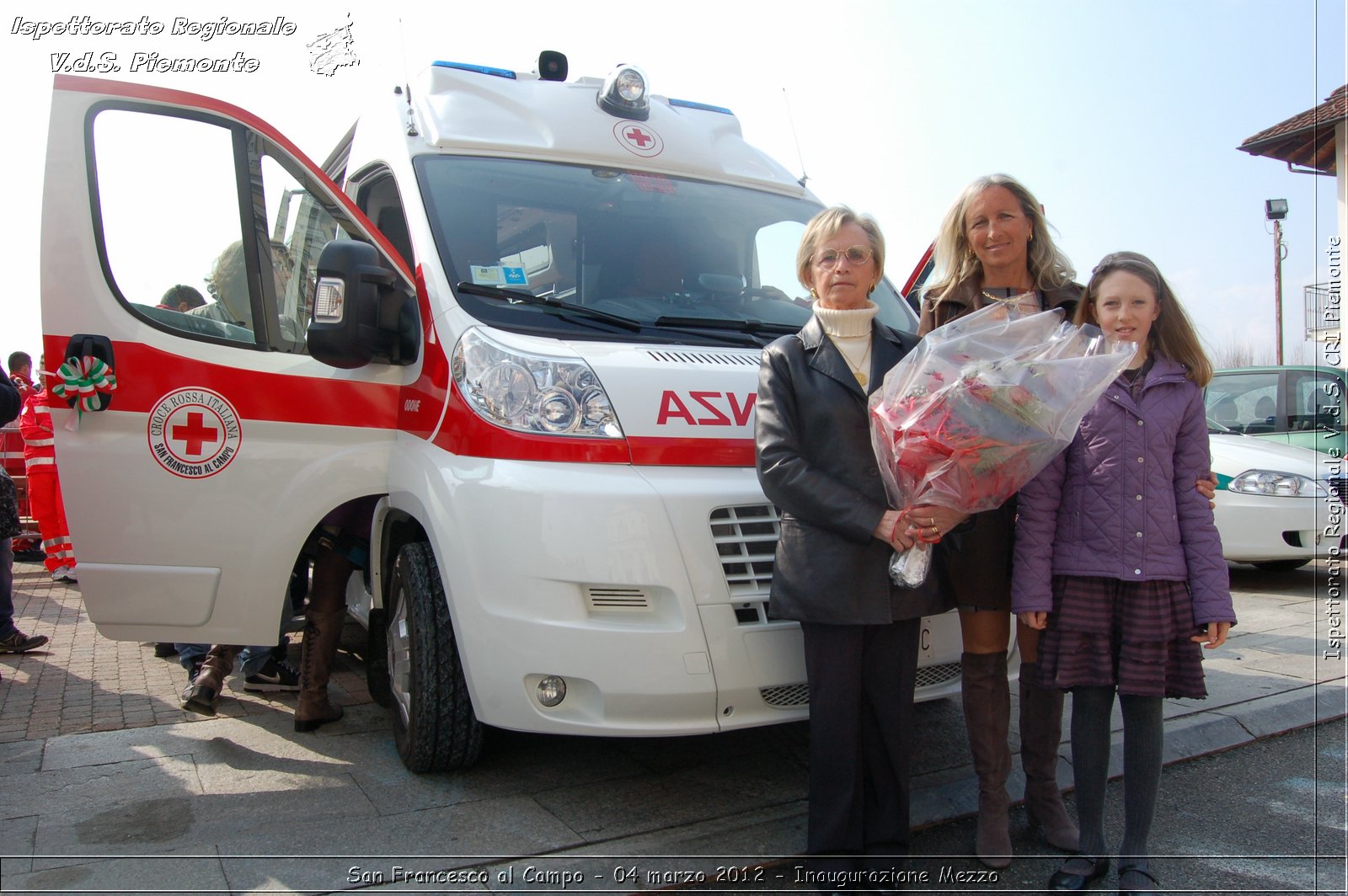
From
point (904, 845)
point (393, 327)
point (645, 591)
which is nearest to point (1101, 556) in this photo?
point (904, 845)

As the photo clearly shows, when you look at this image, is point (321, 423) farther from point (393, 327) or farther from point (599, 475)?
point (599, 475)

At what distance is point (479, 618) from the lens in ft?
9.86

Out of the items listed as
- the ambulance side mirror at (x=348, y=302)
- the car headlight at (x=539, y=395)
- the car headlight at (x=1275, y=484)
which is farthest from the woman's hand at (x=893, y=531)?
the car headlight at (x=1275, y=484)

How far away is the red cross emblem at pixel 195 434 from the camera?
3.49m

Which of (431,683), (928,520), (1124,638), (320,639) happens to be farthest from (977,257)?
(320,639)

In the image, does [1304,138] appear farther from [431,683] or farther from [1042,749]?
[431,683]

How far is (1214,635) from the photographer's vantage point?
2.68m

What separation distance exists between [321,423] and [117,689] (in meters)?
2.23

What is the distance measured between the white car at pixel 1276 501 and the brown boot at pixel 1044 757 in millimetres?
4901

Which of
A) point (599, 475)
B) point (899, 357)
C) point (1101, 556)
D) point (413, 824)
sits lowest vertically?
point (413, 824)

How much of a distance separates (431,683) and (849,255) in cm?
193

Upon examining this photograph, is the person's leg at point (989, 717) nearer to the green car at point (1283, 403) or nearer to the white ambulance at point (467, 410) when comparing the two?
the white ambulance at point (467, 410)

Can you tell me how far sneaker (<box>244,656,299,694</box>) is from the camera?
15.5 feet

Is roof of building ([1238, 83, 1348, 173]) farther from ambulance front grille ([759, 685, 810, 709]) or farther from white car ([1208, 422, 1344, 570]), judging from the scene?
ambulance front grille ([759, 685, 810, 709])
